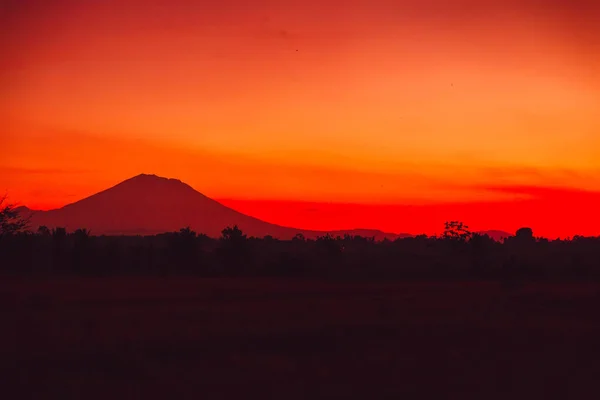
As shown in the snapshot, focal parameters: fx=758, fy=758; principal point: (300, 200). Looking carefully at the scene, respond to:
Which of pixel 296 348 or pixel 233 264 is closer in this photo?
pixel 296 348

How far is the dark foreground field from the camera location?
18.0m

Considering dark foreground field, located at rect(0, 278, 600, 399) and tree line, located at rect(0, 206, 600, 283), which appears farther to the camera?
tree line, located at rect(0, 206, 600, 283)

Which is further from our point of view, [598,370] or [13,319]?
[13,319]

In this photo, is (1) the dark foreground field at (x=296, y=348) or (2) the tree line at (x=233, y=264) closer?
(1) the dark foreground field at (x=296, y=348)

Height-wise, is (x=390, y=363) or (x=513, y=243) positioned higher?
(x=513, y=243)

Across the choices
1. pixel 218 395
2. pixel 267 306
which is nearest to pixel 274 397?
pixel 218 395

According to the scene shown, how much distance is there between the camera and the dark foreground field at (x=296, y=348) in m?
18.0

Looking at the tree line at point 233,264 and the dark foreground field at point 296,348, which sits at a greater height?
the tree line at point 233,264

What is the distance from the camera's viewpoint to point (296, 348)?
23.6 meters

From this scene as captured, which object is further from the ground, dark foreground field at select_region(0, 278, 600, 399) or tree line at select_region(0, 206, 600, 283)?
tree line at select_region(0, 206, 600, 283)

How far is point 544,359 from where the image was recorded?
22219 millimetres

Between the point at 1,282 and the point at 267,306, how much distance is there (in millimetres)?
24404

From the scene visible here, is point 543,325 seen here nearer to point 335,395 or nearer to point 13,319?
point 335,395

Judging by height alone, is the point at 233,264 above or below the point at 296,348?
above
